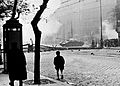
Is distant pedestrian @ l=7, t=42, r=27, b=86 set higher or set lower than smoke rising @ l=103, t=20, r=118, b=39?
lower

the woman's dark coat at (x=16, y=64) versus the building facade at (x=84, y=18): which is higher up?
the building facade at (x=84, y=18)

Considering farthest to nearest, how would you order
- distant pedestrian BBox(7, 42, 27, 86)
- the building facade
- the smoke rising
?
the building facade < the smoke rising < distant pedestrian BBox(7, 42, 27, 86)

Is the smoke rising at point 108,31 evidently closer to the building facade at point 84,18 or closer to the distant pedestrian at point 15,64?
the building facade at point 84,18

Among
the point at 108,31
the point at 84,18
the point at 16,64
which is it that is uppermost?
the point at 84,18

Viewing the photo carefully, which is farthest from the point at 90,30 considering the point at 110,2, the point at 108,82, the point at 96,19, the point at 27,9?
the point at 108,82

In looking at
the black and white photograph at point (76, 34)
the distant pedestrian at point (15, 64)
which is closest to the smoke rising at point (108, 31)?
the black and white photograph at point (76, 34)

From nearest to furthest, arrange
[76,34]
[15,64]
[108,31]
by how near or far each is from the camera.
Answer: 1. [15,64]
2. [108,31]
3. [76,34]

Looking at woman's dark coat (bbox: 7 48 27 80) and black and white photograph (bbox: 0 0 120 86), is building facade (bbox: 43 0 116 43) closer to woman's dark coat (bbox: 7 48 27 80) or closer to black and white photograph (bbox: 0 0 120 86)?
black and white photograph (bbox: 0 0 120 86)

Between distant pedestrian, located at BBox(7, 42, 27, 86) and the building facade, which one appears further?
the building facade

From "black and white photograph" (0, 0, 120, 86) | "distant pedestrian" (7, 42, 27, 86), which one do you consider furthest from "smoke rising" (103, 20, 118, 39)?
"distant pedestrian" (7, 42, 27, 86)

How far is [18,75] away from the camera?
829 centimetres

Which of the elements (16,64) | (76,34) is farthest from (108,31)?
(16,64)

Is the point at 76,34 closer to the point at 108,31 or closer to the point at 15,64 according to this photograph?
the point at 108,31

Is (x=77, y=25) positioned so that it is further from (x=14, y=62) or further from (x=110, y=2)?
(x=14, y=62)
